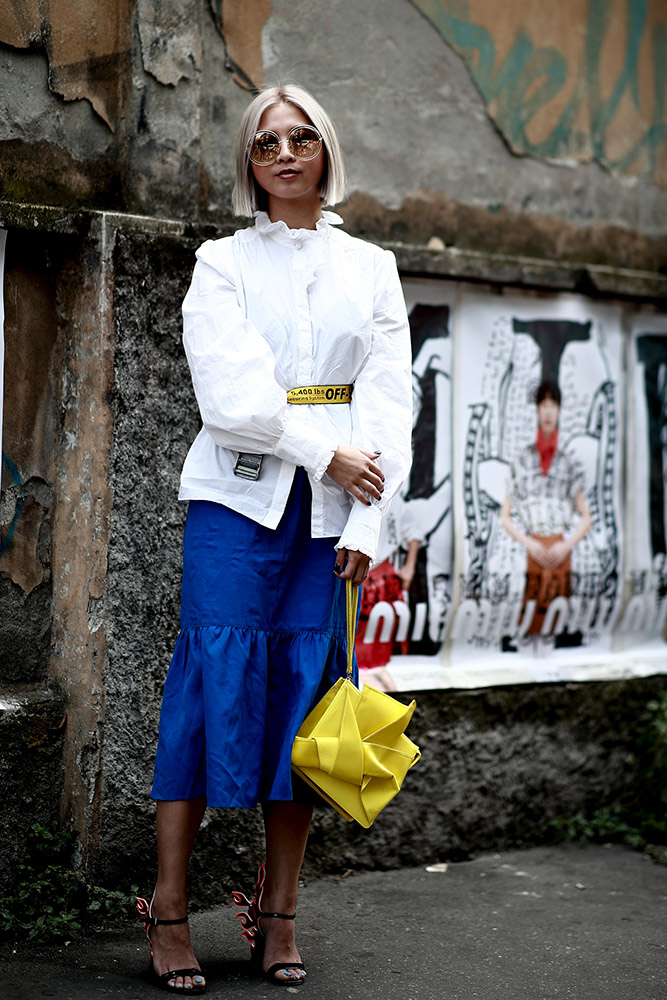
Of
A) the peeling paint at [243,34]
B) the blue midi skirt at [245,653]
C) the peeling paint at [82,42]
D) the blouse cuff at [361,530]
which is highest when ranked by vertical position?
the peeling paint at [243,34]

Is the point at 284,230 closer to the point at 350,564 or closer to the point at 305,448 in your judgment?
the point at 305,448

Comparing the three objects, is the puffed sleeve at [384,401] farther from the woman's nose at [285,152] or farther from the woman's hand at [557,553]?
the woman's hand at [557,553]

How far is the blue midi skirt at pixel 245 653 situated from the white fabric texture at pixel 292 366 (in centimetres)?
7

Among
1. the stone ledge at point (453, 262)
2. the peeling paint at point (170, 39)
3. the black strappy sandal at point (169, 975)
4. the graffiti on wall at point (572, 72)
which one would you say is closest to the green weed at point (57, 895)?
the black strappy sandal at point (169, 975)

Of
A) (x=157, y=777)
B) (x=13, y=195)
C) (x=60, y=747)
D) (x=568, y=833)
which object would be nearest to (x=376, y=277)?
(x=13, y=195)

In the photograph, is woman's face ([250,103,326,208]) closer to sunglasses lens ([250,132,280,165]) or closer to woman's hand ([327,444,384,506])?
sunglasses lens ([250,132,280,165])

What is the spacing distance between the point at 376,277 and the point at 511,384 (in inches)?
60.8

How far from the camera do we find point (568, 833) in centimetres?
475

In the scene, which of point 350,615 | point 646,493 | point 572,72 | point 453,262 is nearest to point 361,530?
point 350,615

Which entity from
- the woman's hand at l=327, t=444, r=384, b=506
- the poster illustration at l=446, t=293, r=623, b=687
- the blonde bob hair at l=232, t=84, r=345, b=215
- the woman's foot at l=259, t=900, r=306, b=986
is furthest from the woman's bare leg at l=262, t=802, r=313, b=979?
the blonde bob hair at l=232, t=84, r=345, b=215

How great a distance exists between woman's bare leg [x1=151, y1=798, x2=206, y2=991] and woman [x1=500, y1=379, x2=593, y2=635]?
204 centimetres

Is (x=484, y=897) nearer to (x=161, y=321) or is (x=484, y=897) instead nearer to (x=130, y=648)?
(x=130, y=648)

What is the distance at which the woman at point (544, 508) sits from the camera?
4.78 meters

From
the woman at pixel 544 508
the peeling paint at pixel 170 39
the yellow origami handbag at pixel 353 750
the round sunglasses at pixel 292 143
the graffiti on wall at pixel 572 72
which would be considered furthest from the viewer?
the woman at pixel 544 508
